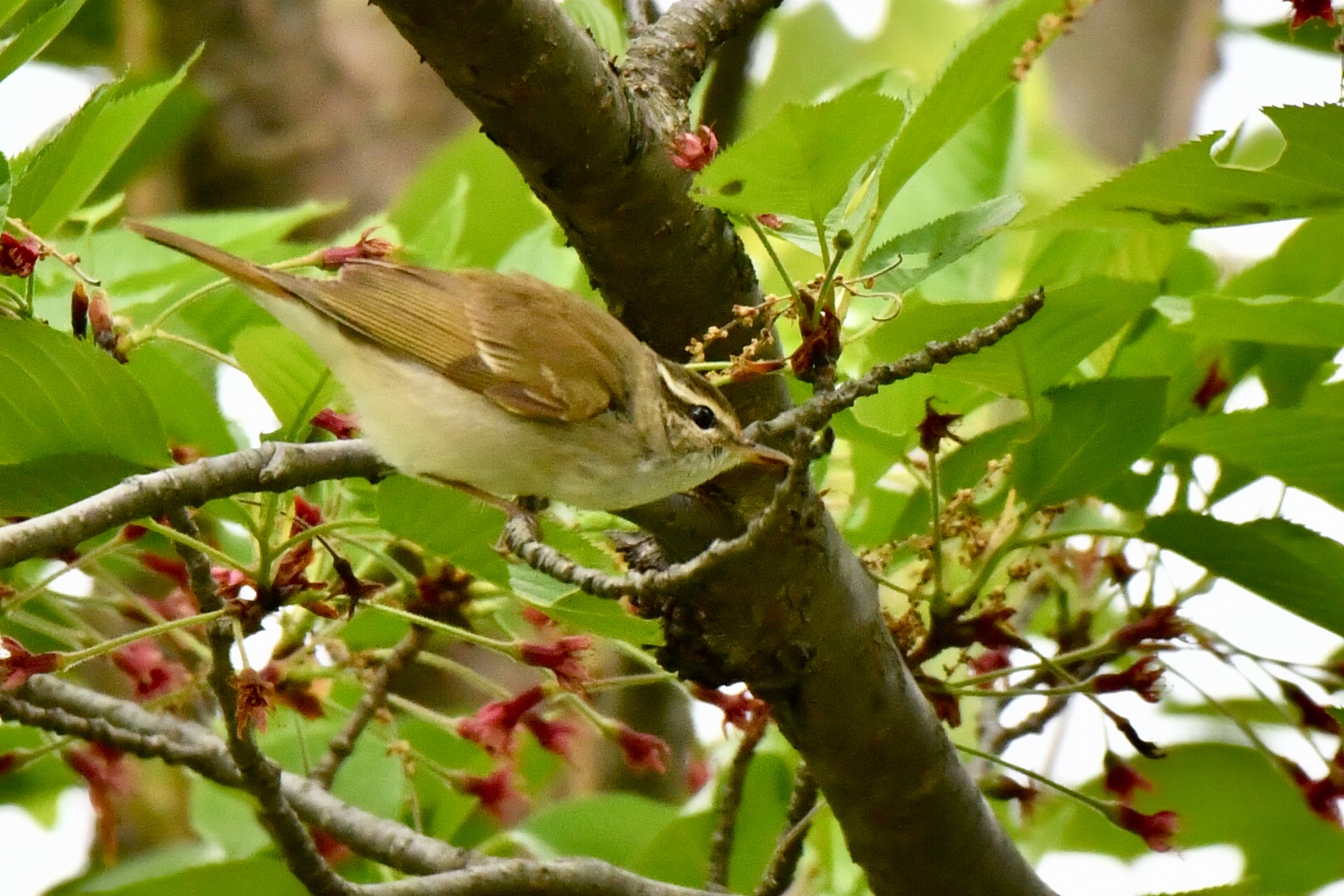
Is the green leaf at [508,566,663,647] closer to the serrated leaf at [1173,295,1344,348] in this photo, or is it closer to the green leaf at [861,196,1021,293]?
the green leaf at [861,196,1021,293]

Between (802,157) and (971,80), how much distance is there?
0.23 metres

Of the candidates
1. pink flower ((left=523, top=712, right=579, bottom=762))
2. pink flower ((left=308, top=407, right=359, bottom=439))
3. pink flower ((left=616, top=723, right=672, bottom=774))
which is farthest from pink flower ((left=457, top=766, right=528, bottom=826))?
pink flower ((left=308, top=407, right=359, bottom=439))

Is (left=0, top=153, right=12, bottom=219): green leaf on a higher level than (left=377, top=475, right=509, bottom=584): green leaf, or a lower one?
higher

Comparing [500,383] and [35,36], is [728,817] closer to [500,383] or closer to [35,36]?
[500,383]

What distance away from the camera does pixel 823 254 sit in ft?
6.07

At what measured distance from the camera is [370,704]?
253cm

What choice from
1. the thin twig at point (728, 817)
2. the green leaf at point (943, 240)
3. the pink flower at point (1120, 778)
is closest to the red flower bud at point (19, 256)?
the green leaf at point (943, 240)

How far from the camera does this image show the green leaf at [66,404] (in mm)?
1900

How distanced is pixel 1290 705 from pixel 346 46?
4.95 meters

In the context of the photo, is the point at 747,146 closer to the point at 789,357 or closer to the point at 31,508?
the point at 789,357

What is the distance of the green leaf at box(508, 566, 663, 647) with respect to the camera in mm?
2039

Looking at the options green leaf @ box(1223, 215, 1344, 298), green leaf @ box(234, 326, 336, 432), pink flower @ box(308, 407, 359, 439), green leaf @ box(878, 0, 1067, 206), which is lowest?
green leaf @ box(234, 326, 336, 432)

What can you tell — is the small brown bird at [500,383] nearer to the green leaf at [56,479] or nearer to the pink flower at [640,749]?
the green leaf at [56,479]

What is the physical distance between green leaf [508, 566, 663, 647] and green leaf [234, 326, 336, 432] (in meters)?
0.37
